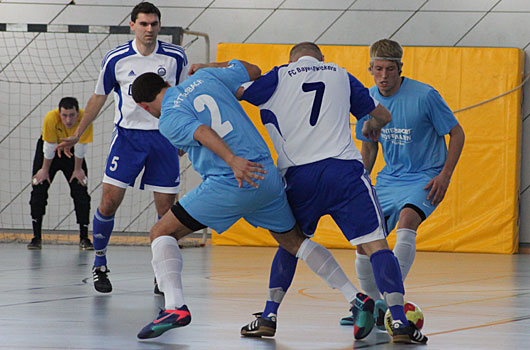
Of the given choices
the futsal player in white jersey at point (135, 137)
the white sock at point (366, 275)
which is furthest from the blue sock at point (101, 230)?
the white sock at point (366, 275)

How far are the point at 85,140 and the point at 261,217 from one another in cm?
686

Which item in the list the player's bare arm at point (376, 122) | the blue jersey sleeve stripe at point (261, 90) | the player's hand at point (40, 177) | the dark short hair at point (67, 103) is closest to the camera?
the blue jersey sleeve stripe at point (261, 90)

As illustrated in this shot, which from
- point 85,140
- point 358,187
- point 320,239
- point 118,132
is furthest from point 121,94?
point 320,239

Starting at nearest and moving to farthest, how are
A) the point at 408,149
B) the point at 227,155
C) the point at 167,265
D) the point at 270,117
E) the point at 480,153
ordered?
the point at 227,155 < the point at 167,265 < the point at 270,117 < the point at 408,149 < the point at 480,153

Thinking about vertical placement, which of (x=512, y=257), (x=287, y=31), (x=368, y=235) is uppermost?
(x=287, y=31)

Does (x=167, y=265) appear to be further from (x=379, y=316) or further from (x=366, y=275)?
(x=366, y=275)

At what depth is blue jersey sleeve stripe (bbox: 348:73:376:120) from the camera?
13.9ft

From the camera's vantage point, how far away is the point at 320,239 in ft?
37.7

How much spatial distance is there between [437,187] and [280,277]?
1.15 m

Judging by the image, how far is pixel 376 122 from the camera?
4570 millimetres

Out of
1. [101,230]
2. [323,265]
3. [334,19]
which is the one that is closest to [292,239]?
[323,265]

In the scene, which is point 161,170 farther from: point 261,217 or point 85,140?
point 85,140

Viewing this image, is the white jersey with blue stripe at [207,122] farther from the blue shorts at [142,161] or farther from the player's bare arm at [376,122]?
the blue shorts at [142,161]

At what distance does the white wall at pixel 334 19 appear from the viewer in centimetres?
1165
